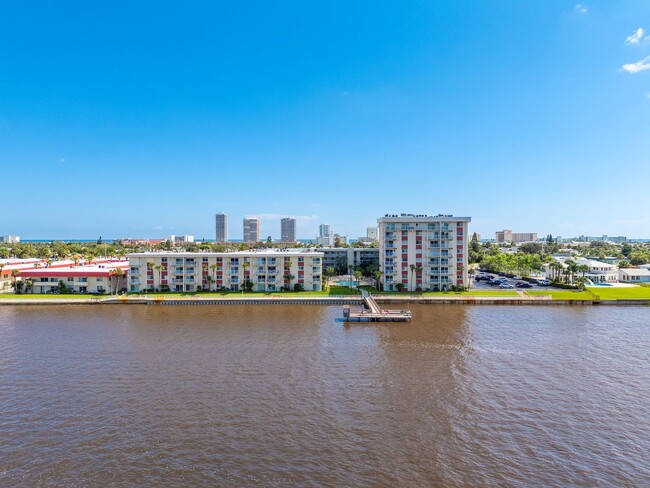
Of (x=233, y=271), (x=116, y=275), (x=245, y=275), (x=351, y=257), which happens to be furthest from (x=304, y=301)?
(x=351, y=257)

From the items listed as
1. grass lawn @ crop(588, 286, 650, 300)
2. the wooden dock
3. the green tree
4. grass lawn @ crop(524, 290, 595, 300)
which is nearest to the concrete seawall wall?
grass lawn @ crop(524, 290, 595, 300)

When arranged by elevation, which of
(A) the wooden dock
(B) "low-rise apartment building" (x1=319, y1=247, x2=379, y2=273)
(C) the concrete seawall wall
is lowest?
(A) the wooden dock

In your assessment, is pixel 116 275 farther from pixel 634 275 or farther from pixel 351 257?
pixel 634 275

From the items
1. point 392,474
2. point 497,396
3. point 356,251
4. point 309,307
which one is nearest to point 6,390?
point 392,474

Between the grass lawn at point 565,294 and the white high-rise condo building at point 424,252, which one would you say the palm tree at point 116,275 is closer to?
the white high-rise condo building at point 424,252

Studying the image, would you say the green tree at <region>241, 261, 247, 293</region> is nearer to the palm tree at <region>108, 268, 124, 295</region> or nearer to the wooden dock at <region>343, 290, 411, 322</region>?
the palm tree at <region>108, 268, 124, 295</region>

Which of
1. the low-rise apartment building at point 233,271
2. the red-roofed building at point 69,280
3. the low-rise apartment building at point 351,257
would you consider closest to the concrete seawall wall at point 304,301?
the red-roofed building at point 69,280
